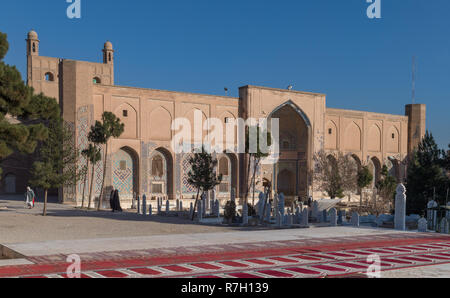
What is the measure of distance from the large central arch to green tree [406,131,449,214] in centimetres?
1298

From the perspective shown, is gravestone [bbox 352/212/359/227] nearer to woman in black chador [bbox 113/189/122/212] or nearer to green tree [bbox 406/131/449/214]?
green tree [bbox 406/131/449/214]

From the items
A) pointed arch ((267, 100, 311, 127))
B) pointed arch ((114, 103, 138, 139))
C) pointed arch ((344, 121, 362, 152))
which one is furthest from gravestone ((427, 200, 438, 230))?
pointed arch ((344, 121, 362, 152))

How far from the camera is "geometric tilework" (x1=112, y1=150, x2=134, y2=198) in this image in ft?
82.7

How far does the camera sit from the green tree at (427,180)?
1827 centimetres

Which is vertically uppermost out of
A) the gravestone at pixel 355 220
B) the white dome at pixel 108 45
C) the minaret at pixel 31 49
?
the white dome at pixel 108 45

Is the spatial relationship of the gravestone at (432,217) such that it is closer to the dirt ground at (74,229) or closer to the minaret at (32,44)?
the dirt ground at (74,229)

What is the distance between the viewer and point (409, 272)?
648 cm

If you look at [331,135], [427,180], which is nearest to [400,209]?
[427,180]

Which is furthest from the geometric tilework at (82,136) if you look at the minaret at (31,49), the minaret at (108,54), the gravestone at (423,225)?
the minaret at (108,54)

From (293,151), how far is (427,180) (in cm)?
1491

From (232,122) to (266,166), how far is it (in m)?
3.79

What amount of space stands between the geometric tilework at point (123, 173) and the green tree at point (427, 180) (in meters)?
14.1

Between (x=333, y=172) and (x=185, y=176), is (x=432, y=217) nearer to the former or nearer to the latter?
(x=185, y=176)
